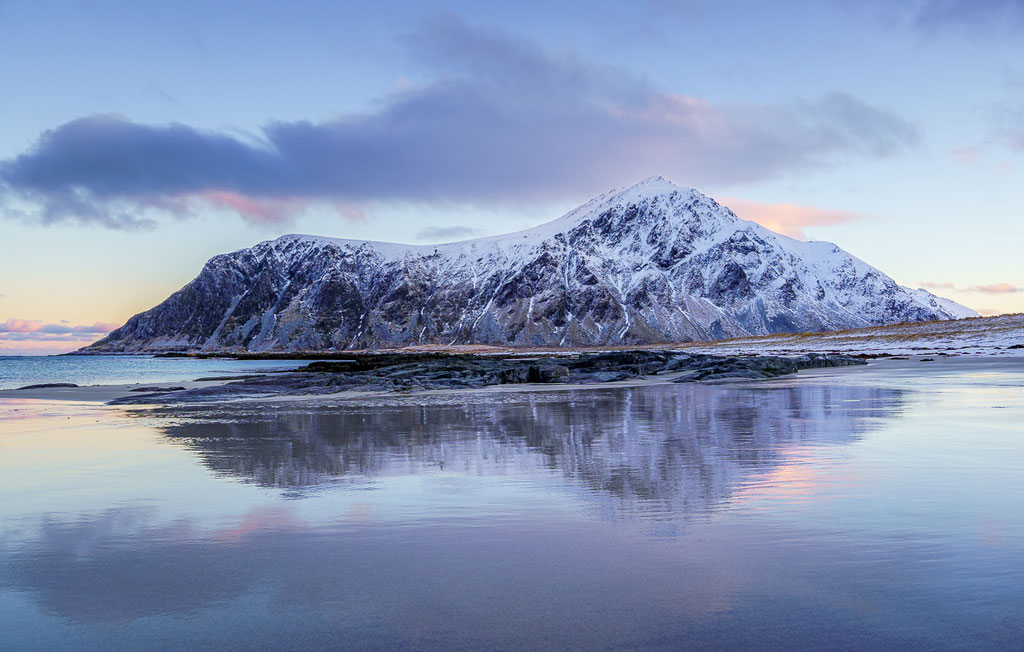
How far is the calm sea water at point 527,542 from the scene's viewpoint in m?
4.57

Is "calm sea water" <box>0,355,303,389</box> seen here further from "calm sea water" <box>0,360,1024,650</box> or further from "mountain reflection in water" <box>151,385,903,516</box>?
"calm sea water" <box>0,360,1024,650</box>

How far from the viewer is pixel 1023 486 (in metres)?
8.41

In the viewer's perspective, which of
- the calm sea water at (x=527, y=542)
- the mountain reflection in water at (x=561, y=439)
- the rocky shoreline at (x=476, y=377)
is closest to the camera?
the calm sea water at (x=527, y=542)

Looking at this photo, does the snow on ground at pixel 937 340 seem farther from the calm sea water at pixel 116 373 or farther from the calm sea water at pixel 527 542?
the calm sea water at pixel 116 373

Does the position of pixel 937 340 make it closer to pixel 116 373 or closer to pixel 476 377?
pixel 476 377

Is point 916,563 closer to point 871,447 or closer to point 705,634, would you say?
point 705,634

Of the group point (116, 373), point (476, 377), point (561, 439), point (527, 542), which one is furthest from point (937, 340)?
point (116, 373)

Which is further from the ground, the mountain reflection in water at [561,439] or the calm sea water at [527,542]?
the calm sea water at [527,542]

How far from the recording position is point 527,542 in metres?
6.51

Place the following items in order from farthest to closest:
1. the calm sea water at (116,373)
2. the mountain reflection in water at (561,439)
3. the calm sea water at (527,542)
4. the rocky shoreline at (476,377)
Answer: the calm sea water at (116,373), the rocky shoreline at (476,377), the mountain reflection in water at (561,439), the calm sea water at (527,542)

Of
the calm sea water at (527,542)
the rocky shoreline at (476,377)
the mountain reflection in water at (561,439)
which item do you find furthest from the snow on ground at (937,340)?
the calm sea water at (527,542)

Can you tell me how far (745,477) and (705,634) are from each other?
17.6 ft

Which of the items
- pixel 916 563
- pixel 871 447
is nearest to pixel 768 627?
pixel 916 563

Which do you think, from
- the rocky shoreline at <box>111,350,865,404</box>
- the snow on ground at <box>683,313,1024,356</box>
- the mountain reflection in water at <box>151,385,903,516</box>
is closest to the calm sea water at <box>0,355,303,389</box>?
the rocky shoreline at <box>111,350,865,404</box>
